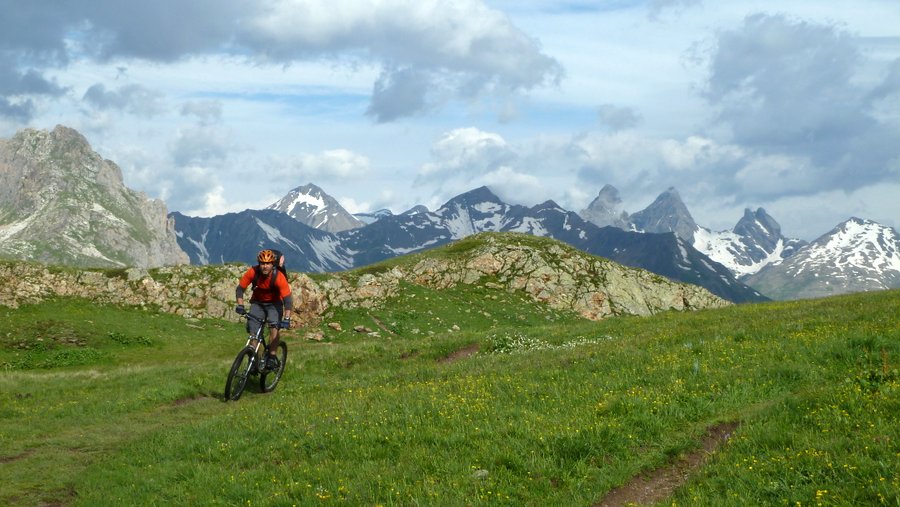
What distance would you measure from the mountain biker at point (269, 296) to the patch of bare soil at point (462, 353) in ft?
30.1

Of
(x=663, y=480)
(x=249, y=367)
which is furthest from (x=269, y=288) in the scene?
(x=663, y=480)

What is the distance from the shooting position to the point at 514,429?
1212 centimetres

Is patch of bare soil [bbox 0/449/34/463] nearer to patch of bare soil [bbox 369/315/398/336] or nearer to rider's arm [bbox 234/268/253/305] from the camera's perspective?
rider's arm [bbox 234/268/253/305]

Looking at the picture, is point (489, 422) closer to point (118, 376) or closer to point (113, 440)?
point (113, 440)

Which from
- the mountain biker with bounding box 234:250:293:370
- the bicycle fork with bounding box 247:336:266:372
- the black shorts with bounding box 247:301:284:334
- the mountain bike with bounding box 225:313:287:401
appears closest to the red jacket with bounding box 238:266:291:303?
the mountain biker with bounding box 234:250:293:370

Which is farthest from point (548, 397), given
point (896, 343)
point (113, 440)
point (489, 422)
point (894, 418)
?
point (113, 440)

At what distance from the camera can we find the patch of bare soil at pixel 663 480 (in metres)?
9.50

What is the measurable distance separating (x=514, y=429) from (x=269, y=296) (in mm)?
11197

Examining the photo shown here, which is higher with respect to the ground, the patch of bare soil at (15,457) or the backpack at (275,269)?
the backpack at (275,269)

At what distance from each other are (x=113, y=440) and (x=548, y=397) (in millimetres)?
10798

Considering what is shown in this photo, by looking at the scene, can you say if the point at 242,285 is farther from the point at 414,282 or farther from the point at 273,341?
the point at 414,282

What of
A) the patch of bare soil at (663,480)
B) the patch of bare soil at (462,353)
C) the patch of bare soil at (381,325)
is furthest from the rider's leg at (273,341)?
the patch of bare soil at (381,325)

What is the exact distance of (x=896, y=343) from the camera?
A: 15.1 m

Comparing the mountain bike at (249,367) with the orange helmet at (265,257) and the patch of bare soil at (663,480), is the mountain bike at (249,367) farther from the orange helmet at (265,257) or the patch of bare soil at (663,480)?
the patch of bare soil at (663,480)
